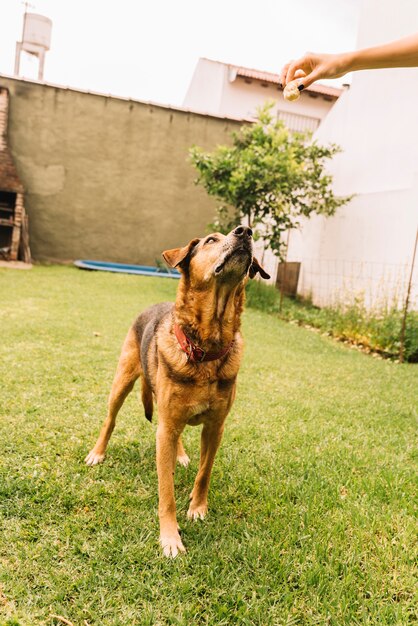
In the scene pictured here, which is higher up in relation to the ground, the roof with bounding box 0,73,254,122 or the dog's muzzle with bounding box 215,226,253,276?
the roof with bounding box 0,73,254,122

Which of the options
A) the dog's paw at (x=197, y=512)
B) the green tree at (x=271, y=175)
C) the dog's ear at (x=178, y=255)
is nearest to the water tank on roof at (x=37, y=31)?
the green tree at (x=271, y=175)

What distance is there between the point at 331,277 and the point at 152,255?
22.4 ft

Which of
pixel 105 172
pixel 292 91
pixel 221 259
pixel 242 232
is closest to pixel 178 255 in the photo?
pixel 221 259

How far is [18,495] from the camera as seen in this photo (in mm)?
2506

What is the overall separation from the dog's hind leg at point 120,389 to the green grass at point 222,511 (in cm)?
11

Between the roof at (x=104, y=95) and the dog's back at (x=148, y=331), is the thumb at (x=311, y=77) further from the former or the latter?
the roof at (x=104, y=95)

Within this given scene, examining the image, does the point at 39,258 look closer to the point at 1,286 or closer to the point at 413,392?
the point at 1,286

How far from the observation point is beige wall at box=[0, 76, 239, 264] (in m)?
14.2

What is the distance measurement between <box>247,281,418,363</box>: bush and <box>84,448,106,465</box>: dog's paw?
17.2ft

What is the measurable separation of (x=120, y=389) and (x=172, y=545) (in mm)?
1033

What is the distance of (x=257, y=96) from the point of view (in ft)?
75.3

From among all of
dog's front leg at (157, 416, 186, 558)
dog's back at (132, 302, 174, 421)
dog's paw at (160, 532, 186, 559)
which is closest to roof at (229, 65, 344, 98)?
dog's back at (132, 302, 174, 421)

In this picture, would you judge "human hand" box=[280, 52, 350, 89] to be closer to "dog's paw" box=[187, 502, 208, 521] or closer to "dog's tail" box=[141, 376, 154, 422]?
"dog's tail" box=[141, 376, 154, 422]

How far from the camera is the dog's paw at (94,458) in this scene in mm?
2949
